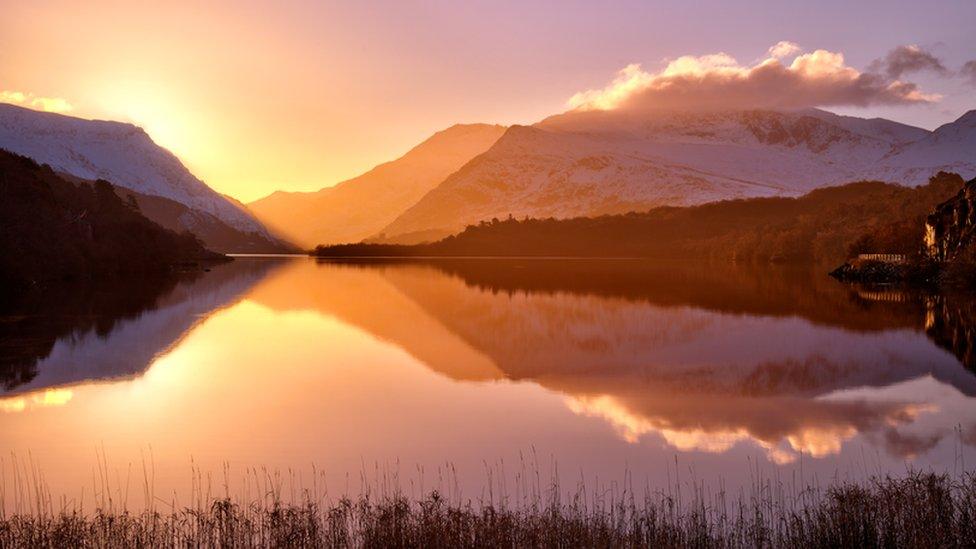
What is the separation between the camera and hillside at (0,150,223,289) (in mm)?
64562

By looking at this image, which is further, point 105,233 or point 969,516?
point 105,233

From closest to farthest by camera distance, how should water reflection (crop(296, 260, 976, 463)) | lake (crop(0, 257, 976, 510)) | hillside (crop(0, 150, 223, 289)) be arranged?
lake (crop(0, 257, 976, 510))
water reflection (crop(296, 260, 976, 463))
hillside (crop(0, 150, 223, 289))

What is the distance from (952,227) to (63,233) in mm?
83584

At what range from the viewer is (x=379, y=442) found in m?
17.7

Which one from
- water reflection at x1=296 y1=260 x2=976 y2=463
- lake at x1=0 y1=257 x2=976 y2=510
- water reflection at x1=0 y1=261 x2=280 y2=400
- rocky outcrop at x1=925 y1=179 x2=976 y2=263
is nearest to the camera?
lake at x1=0 y1=257 x2=976 y2=510

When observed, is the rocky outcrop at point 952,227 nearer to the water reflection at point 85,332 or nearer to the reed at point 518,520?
the water reflection at point 85,332

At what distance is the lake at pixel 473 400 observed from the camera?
15.2 metres

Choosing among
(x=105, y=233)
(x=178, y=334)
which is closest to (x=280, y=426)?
(x=178, y=334)

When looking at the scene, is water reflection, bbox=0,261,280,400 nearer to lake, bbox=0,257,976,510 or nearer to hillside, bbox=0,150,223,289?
lake, bbox=0,257,976,510

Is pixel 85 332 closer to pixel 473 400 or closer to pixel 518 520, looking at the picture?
pixel 473 400

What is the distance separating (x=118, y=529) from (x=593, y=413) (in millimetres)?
12265

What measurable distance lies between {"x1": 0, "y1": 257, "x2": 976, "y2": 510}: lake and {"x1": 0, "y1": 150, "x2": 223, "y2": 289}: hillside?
21653 mm

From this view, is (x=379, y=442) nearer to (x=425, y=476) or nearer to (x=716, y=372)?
(x=425, y=476)

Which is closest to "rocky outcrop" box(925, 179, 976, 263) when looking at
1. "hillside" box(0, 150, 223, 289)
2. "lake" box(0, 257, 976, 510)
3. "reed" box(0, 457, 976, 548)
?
"lake" box(0, 257, 976, 510)
